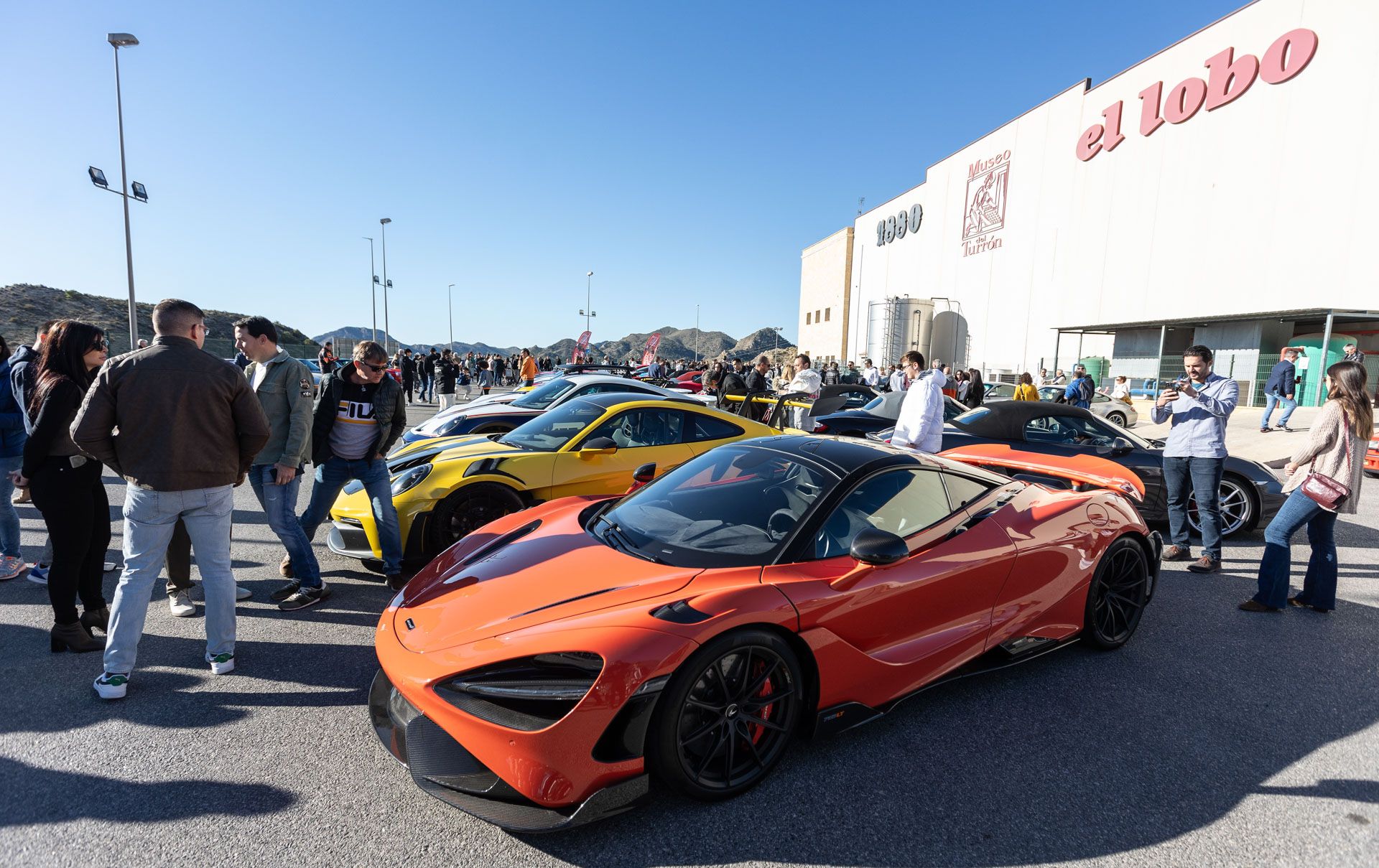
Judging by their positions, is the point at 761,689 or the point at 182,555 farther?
the point at 182,555

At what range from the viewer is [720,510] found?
3092mm

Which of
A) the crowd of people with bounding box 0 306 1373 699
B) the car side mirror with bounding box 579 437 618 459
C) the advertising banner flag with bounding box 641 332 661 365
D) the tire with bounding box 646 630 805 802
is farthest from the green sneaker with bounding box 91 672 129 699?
the advertising banner flag with bounding box 641 332 661 365

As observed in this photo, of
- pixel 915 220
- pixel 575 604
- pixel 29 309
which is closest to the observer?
pixel 575 604

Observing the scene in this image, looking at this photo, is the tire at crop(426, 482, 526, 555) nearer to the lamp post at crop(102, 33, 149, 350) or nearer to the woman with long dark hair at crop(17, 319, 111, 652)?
the woman with long dark hair at crop(17, 319, 111, 652)

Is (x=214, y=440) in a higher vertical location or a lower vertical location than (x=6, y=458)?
higher

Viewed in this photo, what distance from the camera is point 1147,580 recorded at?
12.9 ft

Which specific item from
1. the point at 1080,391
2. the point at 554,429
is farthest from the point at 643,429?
the point at 1080,391

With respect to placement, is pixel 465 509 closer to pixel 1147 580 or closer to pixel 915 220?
pixel 1147 580

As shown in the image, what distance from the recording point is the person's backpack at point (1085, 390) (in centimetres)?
1371

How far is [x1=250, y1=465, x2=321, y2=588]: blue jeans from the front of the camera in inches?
161

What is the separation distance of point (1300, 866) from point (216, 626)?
174 inches

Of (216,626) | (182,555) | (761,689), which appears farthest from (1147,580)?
(182,555)

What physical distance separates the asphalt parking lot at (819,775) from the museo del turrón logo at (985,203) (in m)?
33.1

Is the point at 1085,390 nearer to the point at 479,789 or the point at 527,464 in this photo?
the point at 527,464
